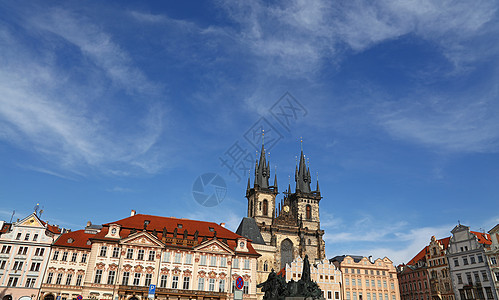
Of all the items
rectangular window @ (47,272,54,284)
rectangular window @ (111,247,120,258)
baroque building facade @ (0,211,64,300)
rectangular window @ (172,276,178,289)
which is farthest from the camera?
rectangular window @ (172,276,178,289)

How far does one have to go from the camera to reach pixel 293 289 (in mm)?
32781

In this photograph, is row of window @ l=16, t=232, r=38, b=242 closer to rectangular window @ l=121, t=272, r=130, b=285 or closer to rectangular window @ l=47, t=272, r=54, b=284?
rectangular window @ l=47, t=272, r=54, b=284

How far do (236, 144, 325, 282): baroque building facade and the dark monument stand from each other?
37.2m

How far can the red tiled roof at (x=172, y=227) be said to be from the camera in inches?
1956

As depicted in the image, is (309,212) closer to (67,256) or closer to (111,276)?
(111,276)

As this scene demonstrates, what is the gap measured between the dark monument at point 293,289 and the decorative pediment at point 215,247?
16.9m

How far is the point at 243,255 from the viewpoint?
5153cm

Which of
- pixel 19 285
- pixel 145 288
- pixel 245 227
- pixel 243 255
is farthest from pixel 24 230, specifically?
pixel 245 227

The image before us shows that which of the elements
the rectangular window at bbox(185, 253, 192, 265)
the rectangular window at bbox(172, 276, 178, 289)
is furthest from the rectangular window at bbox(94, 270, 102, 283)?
the rectangular window at bbox(185, 253, 192, 265)

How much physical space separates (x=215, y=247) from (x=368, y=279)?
30.9 m

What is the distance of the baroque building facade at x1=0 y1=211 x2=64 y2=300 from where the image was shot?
44094 mm

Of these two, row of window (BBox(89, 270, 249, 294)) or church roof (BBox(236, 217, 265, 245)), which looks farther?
church roof (BBox(236, 217, 265, 245))

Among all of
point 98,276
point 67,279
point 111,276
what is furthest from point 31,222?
point 111,276

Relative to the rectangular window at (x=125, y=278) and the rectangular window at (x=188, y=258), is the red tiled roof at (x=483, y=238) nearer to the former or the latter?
the rectangular window at (x=188, y=258)
